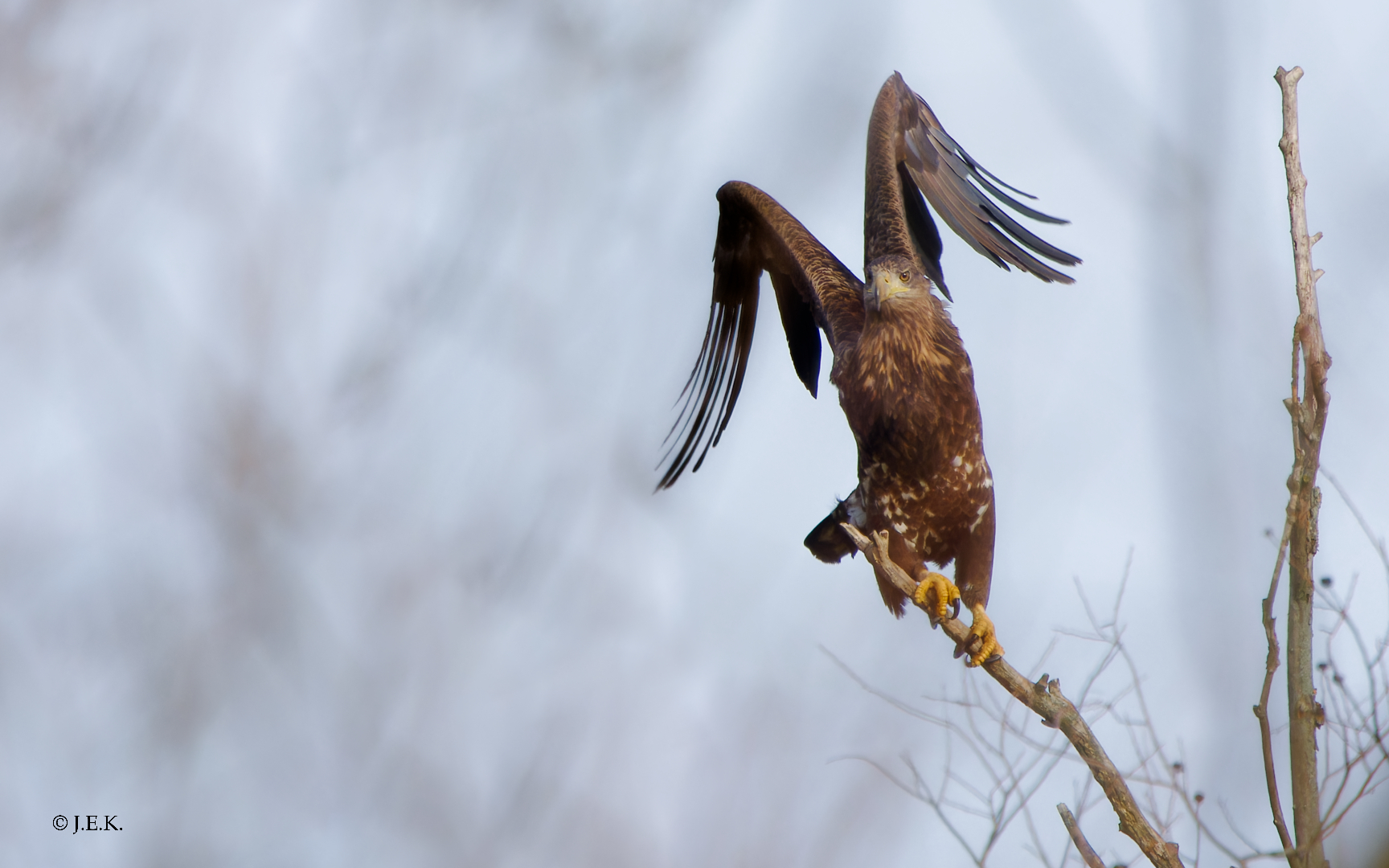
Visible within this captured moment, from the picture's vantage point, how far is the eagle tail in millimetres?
→ 4922

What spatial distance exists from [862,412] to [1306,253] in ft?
5.85

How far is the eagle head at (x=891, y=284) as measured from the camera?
4.45 meters

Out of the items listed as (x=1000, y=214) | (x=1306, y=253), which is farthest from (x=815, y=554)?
(x=1306, y=253)

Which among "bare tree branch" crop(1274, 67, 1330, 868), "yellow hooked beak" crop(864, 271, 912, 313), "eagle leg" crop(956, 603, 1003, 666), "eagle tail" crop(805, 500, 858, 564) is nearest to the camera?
"bare tree branch" crop(1274, 67, 1330, 868)

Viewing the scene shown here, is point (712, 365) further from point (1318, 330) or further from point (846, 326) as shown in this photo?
point (1318, 330)

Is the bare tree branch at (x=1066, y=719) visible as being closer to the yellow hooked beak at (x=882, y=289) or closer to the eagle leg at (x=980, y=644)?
the eagle leg at (x=980, y=644)

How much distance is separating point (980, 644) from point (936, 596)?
256mm

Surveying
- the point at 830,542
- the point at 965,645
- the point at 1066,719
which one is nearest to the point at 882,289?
the point at 830,542

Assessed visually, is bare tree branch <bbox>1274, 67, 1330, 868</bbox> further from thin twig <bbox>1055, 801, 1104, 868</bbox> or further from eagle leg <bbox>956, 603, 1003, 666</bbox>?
eagle leg <bbox>956, 603, 1003, 666</bbox>

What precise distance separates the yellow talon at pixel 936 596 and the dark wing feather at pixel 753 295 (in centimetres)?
114

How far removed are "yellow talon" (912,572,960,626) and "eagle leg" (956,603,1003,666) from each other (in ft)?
0.40

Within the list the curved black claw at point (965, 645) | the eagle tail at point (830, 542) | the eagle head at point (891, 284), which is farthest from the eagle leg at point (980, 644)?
the eagle head at point (891, 284)

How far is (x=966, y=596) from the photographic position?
4371 millimetres


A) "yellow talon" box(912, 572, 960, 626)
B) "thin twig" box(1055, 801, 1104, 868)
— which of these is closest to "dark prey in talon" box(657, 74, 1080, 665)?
"yellow talon" box(912, 572, 960, 626)
